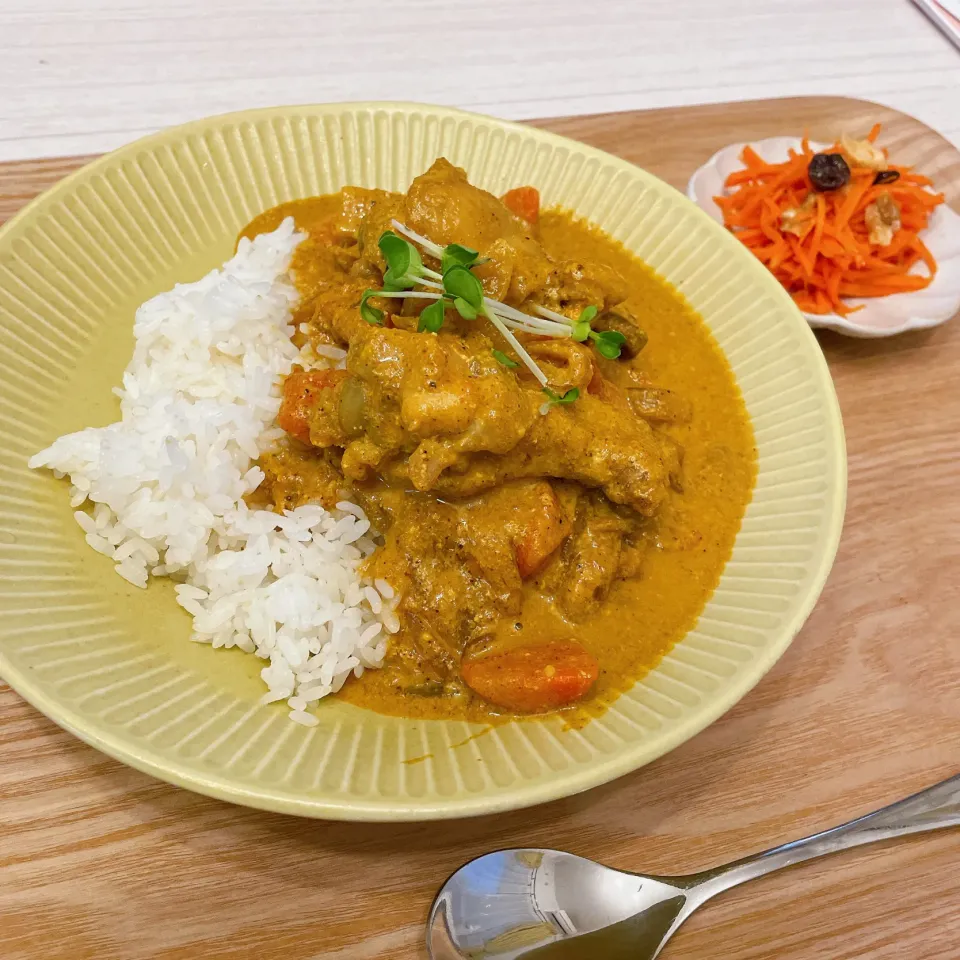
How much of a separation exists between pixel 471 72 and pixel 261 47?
1.29 meters

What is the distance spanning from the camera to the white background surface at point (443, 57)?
4.30 metres

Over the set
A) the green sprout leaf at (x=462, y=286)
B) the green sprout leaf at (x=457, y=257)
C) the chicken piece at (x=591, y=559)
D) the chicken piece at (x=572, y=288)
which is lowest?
the chicken piece at (x=591, y=559)

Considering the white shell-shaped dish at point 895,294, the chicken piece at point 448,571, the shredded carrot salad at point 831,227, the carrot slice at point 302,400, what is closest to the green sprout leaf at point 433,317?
the carrot slice at point 302,400

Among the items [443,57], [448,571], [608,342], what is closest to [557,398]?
[608,342]

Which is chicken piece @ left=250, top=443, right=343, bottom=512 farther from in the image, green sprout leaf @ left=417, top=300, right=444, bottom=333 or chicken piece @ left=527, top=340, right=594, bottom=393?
chicken piece @ left=527, top=340, right=594, bottom=393

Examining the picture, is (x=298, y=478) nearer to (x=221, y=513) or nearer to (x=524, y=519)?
(x=221, y=513)

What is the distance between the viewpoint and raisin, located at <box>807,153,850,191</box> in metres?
3.92

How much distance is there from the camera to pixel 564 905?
84.0 inches

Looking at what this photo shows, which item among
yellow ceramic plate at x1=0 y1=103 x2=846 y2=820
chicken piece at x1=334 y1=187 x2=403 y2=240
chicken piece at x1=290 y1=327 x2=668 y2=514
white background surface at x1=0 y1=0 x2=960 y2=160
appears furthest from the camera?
white background surface at x1=0 y1=0 x2=960 y2=160

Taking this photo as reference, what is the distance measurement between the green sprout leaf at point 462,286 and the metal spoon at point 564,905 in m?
1.67

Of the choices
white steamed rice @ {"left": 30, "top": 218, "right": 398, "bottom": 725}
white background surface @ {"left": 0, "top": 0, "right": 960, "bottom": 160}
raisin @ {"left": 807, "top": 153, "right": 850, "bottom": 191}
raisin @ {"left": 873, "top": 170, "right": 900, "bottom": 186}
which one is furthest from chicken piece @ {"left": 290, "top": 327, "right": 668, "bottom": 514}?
white background surface @ {"left": 0, "top": 0, "right": 960, "bottom": 160}

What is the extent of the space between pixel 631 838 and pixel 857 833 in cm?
69

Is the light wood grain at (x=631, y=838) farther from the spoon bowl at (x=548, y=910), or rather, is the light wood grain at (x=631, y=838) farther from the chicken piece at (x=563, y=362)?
the chicken piece at (x=563, y=362)

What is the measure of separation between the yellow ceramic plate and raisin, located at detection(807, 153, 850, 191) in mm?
935
